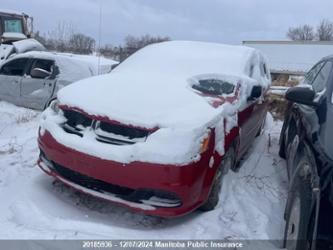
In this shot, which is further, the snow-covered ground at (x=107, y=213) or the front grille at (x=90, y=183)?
the front grille at (x=90, y=183)

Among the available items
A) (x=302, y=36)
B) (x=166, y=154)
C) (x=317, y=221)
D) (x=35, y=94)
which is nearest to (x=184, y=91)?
(x=166, y=154)

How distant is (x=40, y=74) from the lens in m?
8.81

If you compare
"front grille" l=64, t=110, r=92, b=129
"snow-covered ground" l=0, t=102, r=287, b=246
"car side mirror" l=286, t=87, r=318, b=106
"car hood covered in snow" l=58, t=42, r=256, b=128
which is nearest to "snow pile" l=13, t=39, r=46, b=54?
"car hood covered in snow" l=58, t=42, r=256, b=128

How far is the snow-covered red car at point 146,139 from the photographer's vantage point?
11.9 ft

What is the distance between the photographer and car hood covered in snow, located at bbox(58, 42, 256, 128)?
153 inches

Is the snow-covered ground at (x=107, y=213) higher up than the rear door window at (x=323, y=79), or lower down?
lower down

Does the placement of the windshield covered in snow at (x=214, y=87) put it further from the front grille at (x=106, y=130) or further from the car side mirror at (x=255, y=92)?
the front grille at (x=106, y=130)

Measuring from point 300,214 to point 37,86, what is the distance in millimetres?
7060

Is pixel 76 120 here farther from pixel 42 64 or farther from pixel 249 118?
pixel 42 64

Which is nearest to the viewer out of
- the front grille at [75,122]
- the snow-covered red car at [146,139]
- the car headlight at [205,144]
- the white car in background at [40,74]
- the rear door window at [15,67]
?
the snow-covered red car at [146,139]

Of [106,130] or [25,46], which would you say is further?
[25,46]

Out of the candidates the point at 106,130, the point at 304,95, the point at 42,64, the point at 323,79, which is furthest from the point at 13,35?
the point at 304,95

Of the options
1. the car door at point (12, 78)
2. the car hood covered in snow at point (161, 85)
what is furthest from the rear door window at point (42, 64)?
the car hood covered in snow at point (161, 85)

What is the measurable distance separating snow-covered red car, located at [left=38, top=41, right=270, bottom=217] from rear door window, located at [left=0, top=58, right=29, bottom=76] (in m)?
5.01
